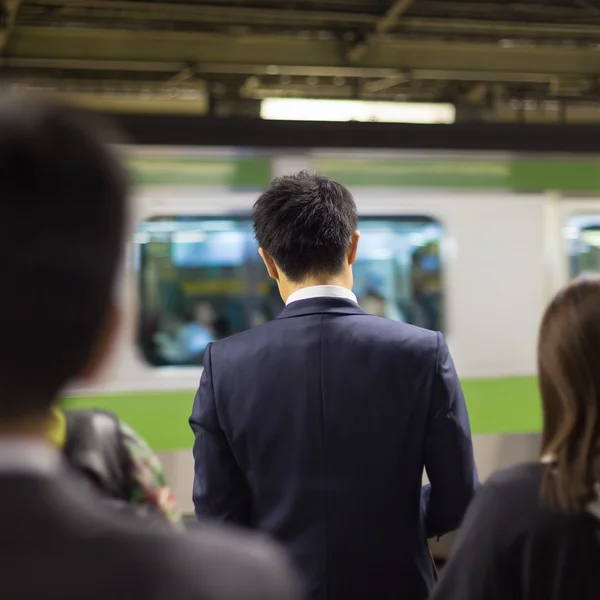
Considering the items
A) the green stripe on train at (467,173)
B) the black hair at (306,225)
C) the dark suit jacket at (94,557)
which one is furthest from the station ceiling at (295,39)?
the dark suit jacket at (94,557)

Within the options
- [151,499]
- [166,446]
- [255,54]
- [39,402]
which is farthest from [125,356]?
[255,54]

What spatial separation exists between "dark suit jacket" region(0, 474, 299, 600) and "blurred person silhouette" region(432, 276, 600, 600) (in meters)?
0.63

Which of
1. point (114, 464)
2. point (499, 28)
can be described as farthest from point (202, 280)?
point (499, 28)

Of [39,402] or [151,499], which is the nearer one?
[39,402]

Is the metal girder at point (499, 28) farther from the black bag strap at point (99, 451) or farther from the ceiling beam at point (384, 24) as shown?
the black bag strap at point (99, 451)

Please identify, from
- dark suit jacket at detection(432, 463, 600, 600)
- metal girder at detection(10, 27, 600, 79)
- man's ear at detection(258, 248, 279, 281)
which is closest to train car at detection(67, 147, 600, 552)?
man's ear at detection(258, 248, 279, 281)

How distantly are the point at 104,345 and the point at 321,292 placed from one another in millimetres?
1180

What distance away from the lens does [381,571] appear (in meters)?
1.80

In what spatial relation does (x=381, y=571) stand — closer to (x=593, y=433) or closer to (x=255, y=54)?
(x=593, y=433)

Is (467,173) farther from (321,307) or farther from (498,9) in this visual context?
(498,9)

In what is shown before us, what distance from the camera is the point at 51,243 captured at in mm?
673

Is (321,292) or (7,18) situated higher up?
(7,18)

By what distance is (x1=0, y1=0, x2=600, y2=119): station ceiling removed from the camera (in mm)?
7445

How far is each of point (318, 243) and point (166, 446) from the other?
2.44m
